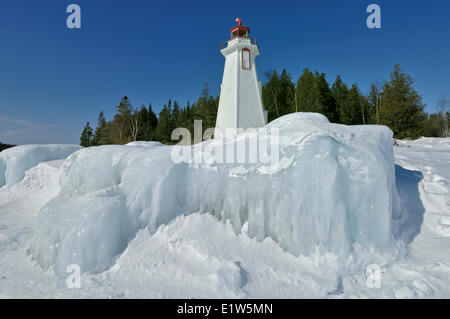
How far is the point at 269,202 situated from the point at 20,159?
27.4ft

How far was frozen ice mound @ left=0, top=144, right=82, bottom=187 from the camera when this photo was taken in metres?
7.29

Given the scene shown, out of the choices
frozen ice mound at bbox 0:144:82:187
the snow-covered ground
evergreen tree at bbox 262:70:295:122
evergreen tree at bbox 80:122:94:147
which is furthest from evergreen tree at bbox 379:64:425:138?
evergreen tree at bbox 80:122:94:147

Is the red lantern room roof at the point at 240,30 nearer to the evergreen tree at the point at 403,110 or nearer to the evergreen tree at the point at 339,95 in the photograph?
the evergreen tree at the point at 403,110

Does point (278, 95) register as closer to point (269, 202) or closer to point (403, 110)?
point (403, 110)

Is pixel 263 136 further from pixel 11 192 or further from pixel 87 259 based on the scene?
pixel 11 192

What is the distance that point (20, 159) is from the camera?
7328 mm

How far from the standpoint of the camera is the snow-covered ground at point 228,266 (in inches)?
99.5

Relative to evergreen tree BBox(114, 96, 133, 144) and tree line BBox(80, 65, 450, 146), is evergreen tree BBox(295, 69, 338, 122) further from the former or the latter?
evergreen tree BBox(114, 96, 133, 144)

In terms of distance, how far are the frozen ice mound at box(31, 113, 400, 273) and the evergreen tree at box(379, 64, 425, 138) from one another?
1364 cm

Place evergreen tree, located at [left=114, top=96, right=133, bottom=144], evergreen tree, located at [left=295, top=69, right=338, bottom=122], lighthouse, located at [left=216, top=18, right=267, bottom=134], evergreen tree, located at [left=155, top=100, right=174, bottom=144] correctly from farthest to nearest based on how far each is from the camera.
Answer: evergreen tree, located at [left=155, top=100, right=174, bottom=144] < evergreen tree, located at [left=114, top=96, right=133, bottom=144] < evergreen tree, located at [left=295, top=69, right=338, bottom=122] < lighthouse, located at [left=216, top=18, right=267, bottom=134]

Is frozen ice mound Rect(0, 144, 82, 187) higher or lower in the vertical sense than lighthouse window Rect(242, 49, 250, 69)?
lower

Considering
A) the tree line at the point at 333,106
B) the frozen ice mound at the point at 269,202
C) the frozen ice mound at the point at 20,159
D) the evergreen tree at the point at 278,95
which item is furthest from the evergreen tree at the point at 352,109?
the frozen ice mound at the point at 20,159
